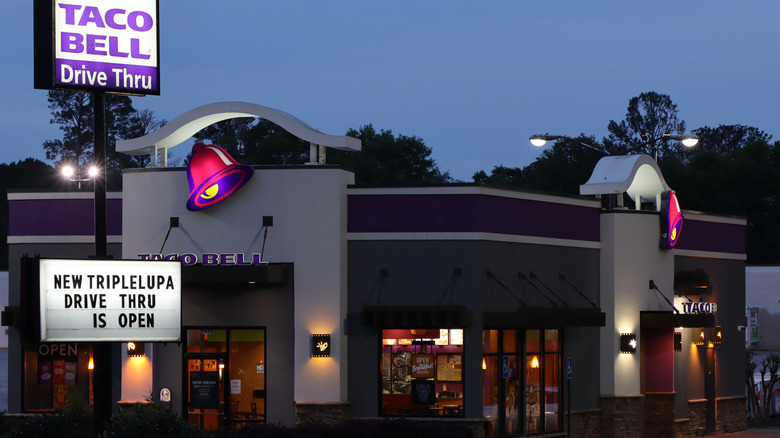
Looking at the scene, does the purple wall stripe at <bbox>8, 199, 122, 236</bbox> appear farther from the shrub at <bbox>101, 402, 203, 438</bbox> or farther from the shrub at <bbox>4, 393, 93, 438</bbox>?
the shrub at <bbox>101, 402, 203, 438</bbox>

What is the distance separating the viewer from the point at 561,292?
30500 millimetres

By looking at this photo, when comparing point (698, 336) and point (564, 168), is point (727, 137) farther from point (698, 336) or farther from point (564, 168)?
point (698, 336)

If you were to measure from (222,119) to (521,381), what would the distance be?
31.6 feet

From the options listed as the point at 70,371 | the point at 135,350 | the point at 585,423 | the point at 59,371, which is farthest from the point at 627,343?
the point at 59,371

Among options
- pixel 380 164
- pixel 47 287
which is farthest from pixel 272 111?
pixel 380 164

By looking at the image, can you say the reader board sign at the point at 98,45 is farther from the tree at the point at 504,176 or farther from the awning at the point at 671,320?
the tree at the point at 504,176

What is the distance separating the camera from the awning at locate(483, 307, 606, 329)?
27.8 m

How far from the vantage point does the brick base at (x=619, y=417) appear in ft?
103

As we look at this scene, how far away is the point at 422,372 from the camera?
28000 mm

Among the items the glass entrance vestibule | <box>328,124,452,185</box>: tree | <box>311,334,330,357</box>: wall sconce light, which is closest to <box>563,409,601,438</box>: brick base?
<box>311,334,330,357</box>: wall sconce light

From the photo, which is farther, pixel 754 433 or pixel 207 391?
pixel 754 433

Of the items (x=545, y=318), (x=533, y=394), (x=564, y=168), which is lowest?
(x=533, y=394)

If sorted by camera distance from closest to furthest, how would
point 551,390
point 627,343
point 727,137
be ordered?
point 551,390, point 627,343, point 727,137

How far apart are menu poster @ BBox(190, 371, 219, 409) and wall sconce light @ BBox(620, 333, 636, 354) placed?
1087 cm
